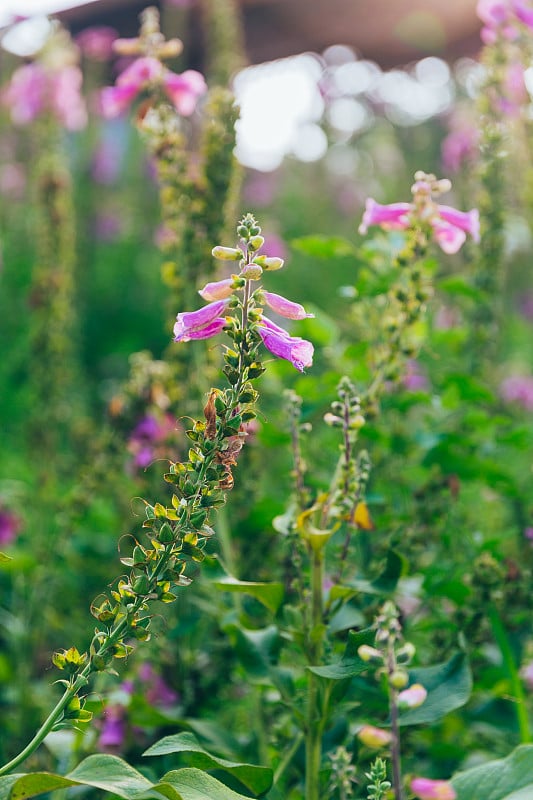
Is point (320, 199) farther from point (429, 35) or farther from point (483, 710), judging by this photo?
point (483, 710)

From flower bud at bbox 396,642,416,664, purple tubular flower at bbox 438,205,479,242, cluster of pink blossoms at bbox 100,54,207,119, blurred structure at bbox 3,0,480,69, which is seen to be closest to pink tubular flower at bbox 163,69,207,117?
cluster of pink blossoms at bbox 100,54,207,119

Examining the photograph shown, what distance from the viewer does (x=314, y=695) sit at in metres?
1.17

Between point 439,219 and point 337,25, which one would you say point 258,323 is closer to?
point 439,219

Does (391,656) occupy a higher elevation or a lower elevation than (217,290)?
lower

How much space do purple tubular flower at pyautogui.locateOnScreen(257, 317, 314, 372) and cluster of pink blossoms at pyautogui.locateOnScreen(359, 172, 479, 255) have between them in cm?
48

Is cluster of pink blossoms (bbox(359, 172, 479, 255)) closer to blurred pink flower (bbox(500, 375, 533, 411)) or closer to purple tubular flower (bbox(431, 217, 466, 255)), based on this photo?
purple tubular flower (bbox(431, 217, 466, 255))

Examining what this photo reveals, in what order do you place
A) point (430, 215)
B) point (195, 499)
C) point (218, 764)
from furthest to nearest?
point (430, 215) → point (218, 764) → point (195, 499)

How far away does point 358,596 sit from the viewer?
141 cm

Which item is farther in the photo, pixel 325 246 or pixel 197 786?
pixel 325 246

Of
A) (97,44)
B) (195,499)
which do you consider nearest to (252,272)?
(195,499)

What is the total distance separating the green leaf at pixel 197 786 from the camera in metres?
0.94

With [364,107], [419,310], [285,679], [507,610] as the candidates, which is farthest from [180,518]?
[364,107]

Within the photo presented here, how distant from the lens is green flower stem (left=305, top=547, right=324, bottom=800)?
1143 mm

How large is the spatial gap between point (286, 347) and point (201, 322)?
103mm
